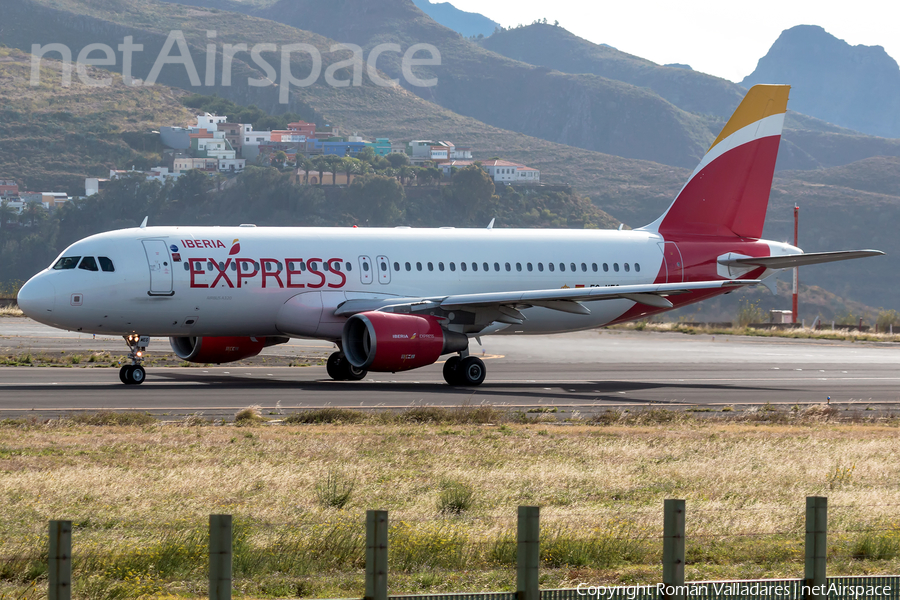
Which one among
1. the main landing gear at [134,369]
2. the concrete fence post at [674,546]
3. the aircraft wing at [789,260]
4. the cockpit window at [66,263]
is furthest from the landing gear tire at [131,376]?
the concrete fence post at [674,546]

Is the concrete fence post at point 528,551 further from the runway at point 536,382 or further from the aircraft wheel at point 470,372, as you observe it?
the aircraft wheel at point 470,372

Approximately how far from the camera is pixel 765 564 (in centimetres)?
1143

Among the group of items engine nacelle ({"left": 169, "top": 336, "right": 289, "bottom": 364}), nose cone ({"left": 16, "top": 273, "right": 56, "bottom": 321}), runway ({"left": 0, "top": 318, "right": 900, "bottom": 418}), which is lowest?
runway ({"left": 0, "top": 318, "right": 900, "bottom": 418})

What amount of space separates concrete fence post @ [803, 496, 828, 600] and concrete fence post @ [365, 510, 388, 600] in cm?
307

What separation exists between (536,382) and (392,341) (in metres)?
6.45

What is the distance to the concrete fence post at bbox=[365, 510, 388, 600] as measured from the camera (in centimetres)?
717

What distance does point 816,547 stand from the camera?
26.9 ft

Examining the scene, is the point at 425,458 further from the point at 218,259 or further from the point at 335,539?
the point at 218,259

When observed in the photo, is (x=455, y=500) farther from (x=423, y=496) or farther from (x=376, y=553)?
(x=376, y=553)

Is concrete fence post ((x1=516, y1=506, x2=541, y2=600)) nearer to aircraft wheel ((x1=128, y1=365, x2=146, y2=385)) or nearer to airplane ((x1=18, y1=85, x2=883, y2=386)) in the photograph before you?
airplane ((x1=18, y1=85, x2=883, y2=386))

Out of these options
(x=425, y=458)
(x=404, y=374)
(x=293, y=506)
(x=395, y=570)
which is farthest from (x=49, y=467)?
(x=404, y=374)

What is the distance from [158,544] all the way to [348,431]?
33.1ft

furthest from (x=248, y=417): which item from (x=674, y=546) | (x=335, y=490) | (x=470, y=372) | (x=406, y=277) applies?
(x=674, y=546)

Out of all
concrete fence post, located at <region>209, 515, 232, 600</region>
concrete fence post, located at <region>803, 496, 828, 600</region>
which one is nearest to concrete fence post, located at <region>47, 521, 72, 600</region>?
concrete fence post, located at <region>209, 515, 232, 600</region>
